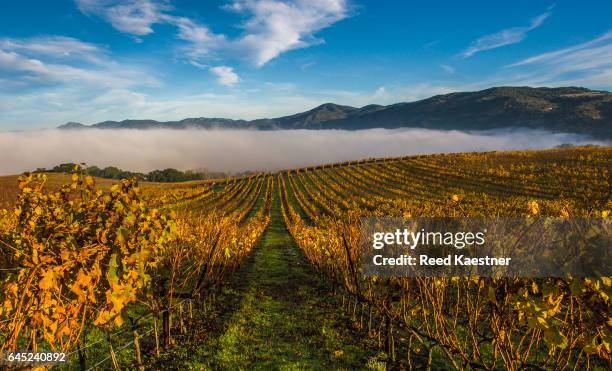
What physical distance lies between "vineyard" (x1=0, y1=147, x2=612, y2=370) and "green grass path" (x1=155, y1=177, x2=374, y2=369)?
0.23ft

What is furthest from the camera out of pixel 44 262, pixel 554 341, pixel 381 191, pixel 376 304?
pixel 381 191

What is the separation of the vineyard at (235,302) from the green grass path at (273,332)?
0.07 metres

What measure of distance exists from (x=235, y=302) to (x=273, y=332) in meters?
4.81

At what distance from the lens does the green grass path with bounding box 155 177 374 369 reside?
10.8 meters

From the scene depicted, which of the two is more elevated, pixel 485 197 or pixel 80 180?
pixel 80 180

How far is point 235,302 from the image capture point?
1758cm

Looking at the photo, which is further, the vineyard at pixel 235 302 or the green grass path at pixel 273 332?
the green grass path at pixel 273 332

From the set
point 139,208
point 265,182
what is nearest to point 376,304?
point 139,208

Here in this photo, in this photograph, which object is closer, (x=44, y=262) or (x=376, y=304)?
(x=44, y=262)

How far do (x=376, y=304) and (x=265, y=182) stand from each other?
3871 inches

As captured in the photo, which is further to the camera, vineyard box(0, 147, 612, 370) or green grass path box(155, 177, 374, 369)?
green grass path box(155, 177, 374, 369)

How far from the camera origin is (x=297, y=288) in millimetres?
20703

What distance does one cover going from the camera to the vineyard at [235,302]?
581 cm

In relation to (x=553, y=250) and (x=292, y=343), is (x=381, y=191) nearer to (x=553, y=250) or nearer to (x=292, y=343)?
(x=292, y=343)
